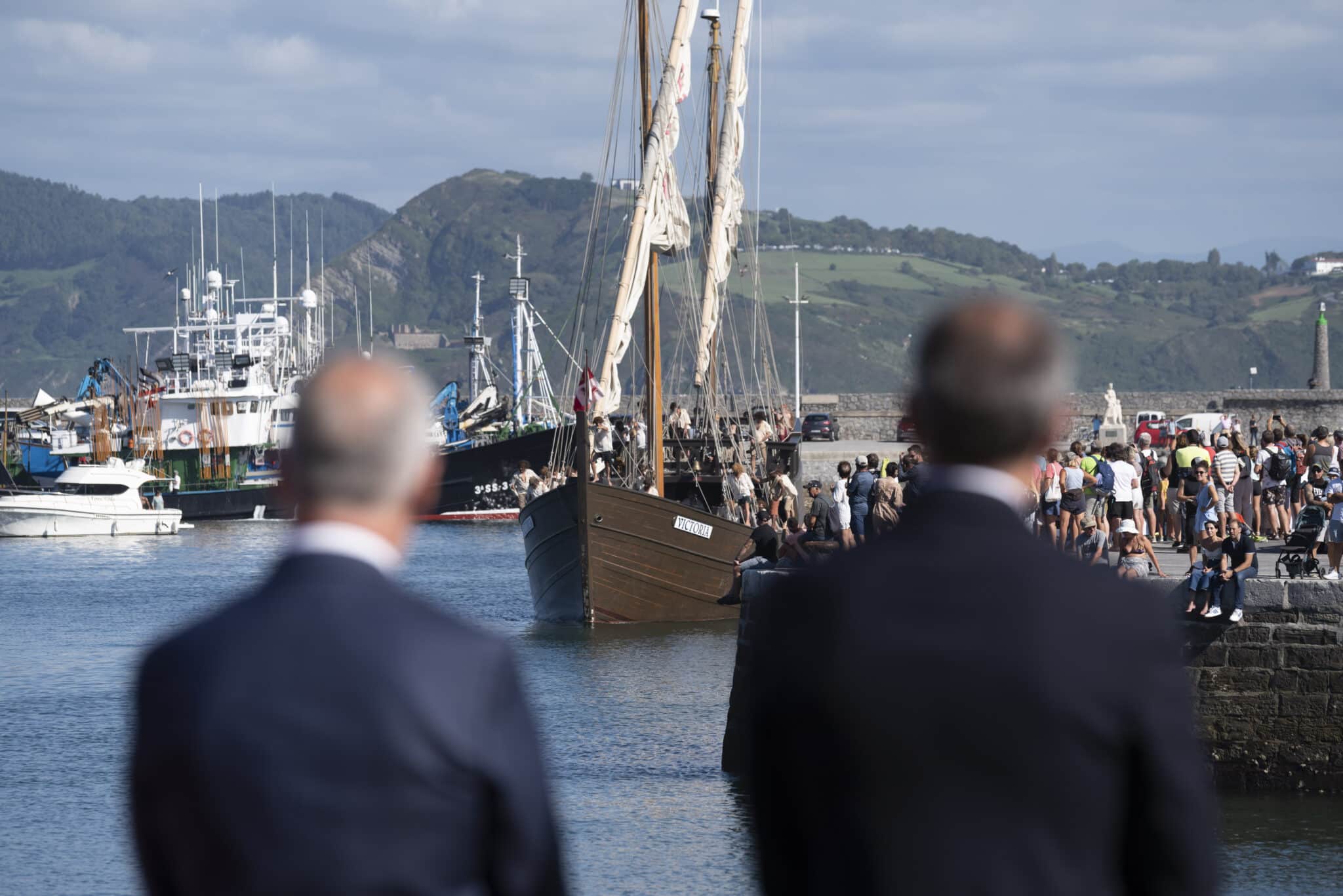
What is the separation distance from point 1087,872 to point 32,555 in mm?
49715

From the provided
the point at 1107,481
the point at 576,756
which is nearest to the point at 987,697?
the point at 576,756

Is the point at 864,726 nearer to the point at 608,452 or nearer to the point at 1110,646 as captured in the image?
the point at 1110,646

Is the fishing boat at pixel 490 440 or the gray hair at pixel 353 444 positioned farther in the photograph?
the fishing boat at pixel 490 440

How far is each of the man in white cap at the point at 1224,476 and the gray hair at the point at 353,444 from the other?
1380cm

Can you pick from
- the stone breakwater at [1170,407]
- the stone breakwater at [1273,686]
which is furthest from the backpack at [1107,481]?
the stone breakwater at [1170,407]

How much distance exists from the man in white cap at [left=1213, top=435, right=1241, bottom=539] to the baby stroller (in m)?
0.60

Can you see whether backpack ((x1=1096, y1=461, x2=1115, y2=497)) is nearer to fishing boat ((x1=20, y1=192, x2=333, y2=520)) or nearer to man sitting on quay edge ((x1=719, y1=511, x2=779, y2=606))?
man sitting on quay edge ((x1=719, y1=511, x2=779, y2=606))

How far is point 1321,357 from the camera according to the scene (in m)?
72.7

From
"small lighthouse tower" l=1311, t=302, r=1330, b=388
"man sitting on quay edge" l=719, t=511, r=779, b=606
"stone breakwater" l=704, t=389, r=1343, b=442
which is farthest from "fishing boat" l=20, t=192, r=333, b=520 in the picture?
"man sitting on quay edge" l=719, t=511, r=779, b=606

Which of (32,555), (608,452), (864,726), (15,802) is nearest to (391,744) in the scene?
(864,726)

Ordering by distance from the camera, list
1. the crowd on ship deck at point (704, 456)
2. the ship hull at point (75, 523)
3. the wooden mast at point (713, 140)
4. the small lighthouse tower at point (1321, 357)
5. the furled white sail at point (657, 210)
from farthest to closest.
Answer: the small lighthouse tower at point (1321, 357)
the ship hull at point (75, 523)
the wooden mast at point (713, 140)
the crowd on ship deck at point (704, 456)
the furled white sail at point (657, 210)

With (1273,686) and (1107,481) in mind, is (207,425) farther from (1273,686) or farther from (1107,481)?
(1273,686)

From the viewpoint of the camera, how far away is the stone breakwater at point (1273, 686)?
1312cm

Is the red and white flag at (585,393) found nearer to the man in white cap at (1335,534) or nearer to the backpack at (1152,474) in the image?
the backpack at (1152,474)
